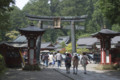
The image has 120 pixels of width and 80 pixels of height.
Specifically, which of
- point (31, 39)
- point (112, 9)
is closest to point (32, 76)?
point (31, 39)

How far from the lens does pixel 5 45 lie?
59.2 feet

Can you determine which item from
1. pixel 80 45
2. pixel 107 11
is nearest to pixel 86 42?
pixel 80 45

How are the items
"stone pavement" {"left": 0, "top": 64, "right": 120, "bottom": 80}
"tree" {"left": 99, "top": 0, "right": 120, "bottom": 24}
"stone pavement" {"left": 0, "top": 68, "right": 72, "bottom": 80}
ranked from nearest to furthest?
"stone pavement" {"left": 0, "top": 68, "right": 72, "bottom": 80}
"stone pavement" {"left": 0, "top": 64, "right": 120, "bottom": 80}
"tree" {"left": 99, "top": 0, "right": 120, "bottom": 24}

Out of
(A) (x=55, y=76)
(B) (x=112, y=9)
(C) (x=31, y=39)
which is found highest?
(B) (x=112, y=9)

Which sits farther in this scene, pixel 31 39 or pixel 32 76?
pixel 31 39

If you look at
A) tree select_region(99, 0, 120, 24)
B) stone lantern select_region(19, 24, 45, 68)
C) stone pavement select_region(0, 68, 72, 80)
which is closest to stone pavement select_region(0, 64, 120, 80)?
stone pavement select_region(0, 68, 72, 80)

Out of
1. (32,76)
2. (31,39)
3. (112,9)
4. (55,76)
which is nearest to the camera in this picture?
(32,76)

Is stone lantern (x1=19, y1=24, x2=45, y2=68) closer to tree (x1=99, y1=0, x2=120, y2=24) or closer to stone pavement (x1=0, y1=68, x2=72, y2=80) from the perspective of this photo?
stone pavement (x1=0, y1=68, x2=72, y2=80)

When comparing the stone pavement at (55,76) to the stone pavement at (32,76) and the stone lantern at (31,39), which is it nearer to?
the stone pavement at (32,76)

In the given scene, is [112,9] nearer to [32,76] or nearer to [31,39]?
[32,76]

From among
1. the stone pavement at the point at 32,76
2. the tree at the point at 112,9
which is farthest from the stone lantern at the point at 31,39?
the tree at the point at 112,9

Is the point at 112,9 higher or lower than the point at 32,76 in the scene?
higher

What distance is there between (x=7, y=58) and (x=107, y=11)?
11496mm

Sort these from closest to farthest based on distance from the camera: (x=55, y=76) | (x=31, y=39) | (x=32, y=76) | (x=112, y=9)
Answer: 1. (x=32, y=76)
2. (x=55, y=76)
3. (x=112, y=9)
4. (x=31, y=39)
